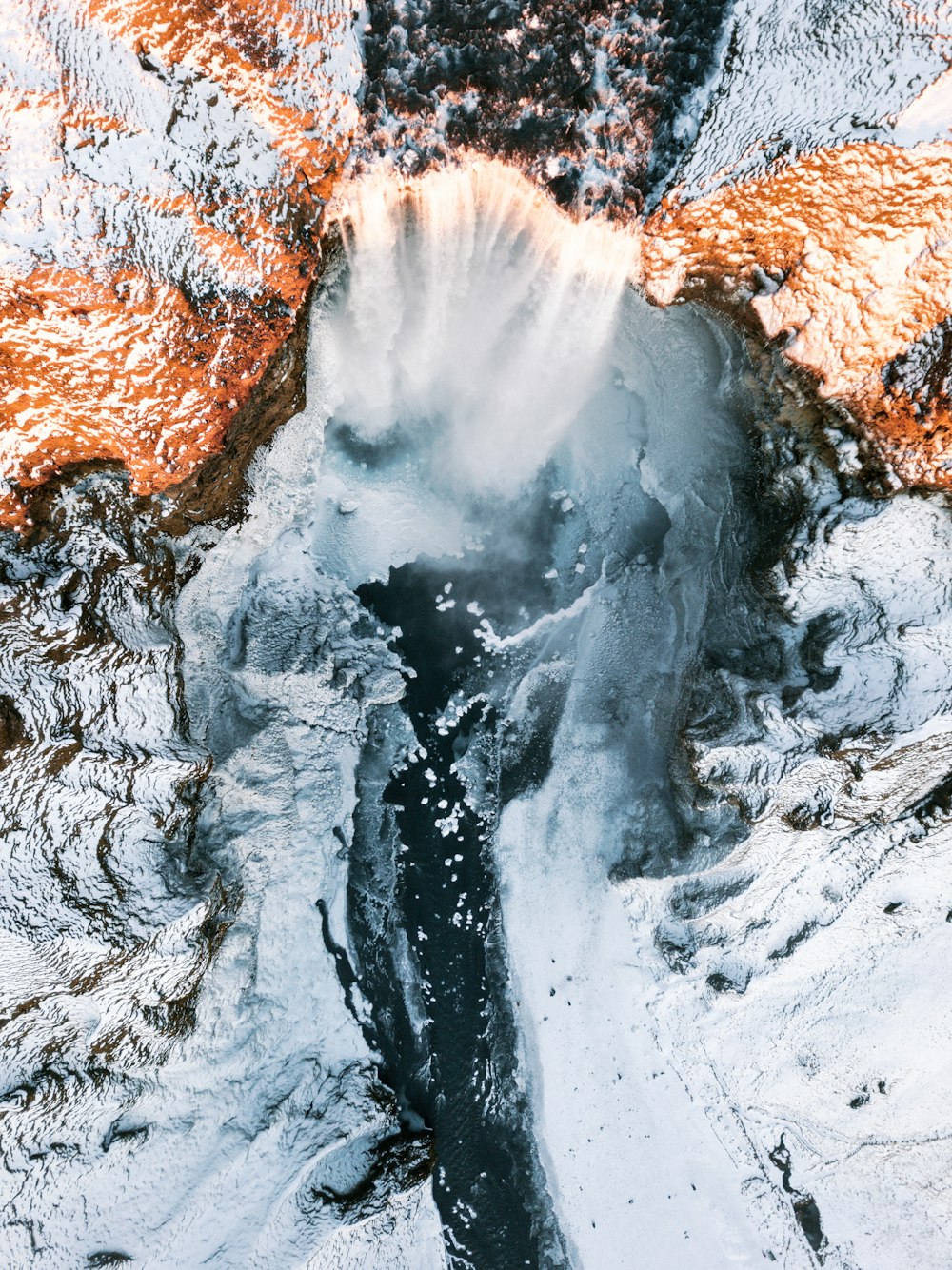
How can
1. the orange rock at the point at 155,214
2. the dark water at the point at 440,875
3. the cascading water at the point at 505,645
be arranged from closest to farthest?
the orange rock at the point at 155,214 → the cascading water at the point at 505,645 → the dark water at the point at 440,875

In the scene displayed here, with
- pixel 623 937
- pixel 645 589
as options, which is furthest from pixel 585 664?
pixel 623 937

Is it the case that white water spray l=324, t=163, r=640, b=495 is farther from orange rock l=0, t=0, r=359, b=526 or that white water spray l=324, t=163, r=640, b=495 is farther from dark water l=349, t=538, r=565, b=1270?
dark water l=349, t=538, r=565, b=1270

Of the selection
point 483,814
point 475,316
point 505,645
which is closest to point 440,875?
point 483,814

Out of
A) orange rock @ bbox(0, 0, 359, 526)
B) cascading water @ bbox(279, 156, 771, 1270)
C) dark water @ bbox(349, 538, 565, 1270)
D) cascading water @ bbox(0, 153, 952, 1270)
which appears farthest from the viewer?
dark water @ bbox(349, 538, 565, 1270)

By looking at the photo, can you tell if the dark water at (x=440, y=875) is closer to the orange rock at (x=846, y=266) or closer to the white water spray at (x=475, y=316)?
the white water spray at (x=475, y=316)

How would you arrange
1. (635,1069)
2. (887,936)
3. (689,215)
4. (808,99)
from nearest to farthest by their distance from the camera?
(808,99) < (689,215) < (887,936) < (635,1069)

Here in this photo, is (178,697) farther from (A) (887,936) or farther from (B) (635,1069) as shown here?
(A) (887,936)

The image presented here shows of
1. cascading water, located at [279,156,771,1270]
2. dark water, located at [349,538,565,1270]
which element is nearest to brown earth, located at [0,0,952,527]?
cascading water, located at [279,156,771,1270]

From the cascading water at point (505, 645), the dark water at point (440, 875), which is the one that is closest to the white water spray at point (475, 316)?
the cascading water at point (505, 645)
